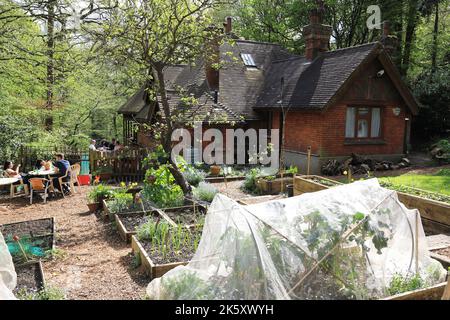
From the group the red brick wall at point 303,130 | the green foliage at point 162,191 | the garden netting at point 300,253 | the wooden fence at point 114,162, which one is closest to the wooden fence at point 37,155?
the wooden fence at point 114,162

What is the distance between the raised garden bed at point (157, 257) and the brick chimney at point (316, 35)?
1418 centimetres

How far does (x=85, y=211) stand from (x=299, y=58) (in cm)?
1374

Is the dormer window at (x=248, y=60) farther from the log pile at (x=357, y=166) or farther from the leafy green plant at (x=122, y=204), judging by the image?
the leafy green plant at (x=122, y=204)

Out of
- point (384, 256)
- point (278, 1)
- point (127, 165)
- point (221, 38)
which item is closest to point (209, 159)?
point (127, 165)

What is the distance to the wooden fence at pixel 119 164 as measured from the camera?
1434 cm

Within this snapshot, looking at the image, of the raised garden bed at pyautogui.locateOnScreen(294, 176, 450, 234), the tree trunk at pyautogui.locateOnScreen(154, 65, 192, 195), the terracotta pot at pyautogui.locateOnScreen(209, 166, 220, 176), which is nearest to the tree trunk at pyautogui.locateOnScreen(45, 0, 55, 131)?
the tree trunk at pyautogui.locateOnScreen(154, 65, 192, 195)

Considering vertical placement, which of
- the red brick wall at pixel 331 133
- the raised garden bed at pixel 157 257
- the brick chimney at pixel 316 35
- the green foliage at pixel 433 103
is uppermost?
the brick chimney at pixel 316 35

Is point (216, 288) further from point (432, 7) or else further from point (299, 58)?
point (432, 7)

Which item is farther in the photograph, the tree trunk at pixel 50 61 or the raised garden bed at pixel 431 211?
the tree trunk at pixel 50 61

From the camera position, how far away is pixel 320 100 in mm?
14977

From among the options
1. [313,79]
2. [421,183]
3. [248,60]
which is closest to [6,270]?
[421,183]

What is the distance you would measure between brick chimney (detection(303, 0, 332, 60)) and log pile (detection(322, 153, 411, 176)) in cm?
579

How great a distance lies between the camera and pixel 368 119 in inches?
650

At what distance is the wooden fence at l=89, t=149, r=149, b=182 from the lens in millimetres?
14336
